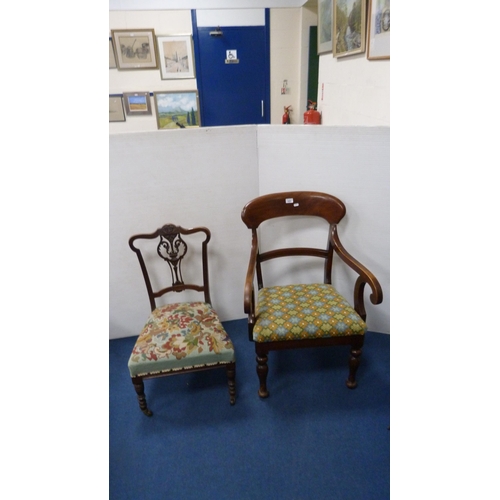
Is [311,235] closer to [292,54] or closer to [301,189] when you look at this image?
[301,189]

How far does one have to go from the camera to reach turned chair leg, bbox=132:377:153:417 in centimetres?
147

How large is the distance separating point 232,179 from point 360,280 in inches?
34.7

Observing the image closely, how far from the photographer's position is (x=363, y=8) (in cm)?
213

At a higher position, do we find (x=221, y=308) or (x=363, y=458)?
(x=221, y=308)

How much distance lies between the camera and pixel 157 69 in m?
3.97

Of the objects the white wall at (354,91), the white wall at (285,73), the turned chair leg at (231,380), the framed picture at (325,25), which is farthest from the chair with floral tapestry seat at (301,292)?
the framed picture at (325,25)

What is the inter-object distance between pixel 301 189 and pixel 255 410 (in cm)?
119

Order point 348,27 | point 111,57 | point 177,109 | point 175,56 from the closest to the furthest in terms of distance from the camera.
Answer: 1. point 348,27
2. point 111,57
3. point 175,56
4. point 177,109

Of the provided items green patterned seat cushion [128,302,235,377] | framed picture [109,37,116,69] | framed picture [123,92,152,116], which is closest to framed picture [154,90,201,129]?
framed picture [123,92,152,116]

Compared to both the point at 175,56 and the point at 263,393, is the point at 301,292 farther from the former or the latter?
the point at 175,56

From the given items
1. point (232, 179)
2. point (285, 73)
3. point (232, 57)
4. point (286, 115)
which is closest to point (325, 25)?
point (285, 73)

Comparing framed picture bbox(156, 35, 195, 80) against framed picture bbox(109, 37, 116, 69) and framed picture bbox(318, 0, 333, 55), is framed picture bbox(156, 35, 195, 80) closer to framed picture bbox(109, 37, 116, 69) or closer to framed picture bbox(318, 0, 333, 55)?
framed picture bbox(109, 37, 116, 69)

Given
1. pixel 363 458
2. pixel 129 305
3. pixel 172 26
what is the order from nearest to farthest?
pixel 363 458, pixel 129 305, pixel 172 26

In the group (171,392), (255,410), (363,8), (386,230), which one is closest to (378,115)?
(363,8)
